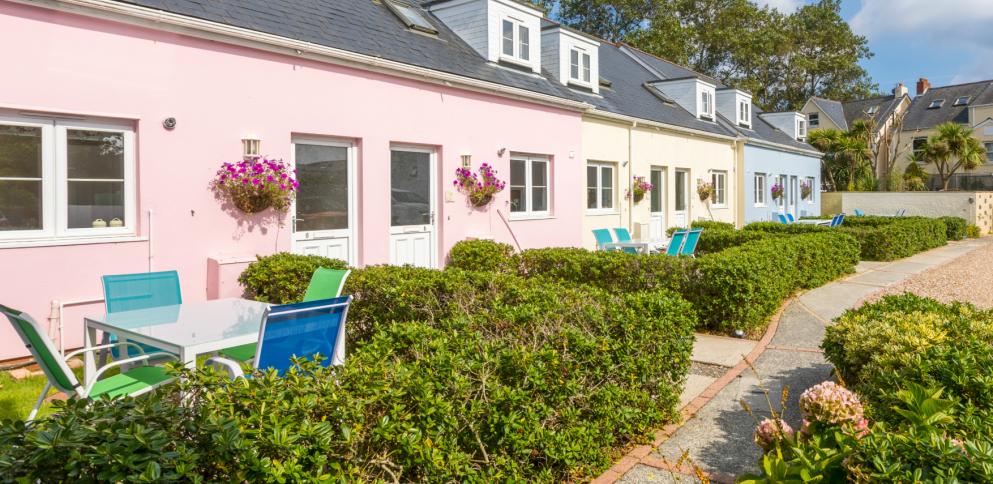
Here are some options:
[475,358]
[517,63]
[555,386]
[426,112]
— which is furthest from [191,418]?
[517,63]

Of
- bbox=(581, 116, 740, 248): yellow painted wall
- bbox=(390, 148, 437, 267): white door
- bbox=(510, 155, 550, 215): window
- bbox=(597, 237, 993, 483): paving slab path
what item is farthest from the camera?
bbox=(581, 116, 740, 248): yellow painted wall

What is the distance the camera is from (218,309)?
18.1 feet

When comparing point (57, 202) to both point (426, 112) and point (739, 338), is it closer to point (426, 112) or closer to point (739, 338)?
point (426, 112)

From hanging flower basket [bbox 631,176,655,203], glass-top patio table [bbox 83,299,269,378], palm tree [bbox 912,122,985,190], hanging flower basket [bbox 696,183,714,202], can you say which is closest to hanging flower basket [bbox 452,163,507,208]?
hanging flower basket [bbox 631,176,655,203]

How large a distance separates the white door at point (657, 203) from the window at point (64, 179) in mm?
13672

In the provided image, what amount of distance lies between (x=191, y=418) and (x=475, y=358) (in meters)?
1.58

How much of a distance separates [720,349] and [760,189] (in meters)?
19.3

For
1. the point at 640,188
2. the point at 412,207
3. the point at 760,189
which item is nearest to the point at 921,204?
the point at 760,189

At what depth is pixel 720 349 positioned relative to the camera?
712 cm

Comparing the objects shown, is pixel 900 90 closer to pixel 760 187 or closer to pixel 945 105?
pixel 945 105

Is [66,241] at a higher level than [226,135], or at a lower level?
lower

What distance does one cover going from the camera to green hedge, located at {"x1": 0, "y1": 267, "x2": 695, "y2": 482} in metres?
2.14

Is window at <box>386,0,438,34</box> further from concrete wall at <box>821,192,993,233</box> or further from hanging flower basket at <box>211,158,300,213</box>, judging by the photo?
concrete wall at <box>821,192,993,233</box>

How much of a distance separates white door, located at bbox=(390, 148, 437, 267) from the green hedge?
203 inches
